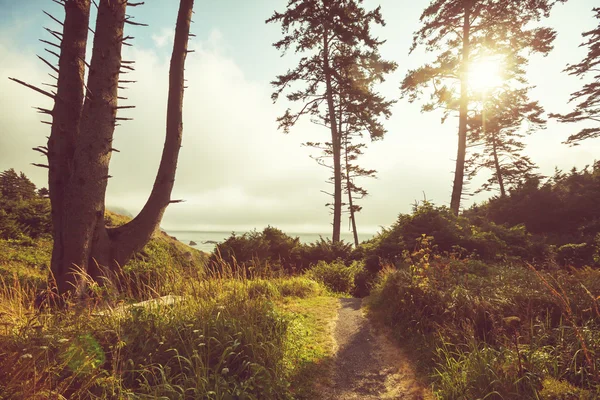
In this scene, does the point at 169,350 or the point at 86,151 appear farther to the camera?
the point at 86,151

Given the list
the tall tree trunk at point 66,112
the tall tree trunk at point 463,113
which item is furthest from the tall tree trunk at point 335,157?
the tall tree trunk at point 66,112

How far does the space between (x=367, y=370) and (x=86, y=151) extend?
570 centimetres

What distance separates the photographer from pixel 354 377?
3736 millimetres

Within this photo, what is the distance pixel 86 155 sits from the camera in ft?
14.9

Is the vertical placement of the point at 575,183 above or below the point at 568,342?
above

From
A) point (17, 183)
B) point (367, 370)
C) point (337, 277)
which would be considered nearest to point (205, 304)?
point (367, 370)

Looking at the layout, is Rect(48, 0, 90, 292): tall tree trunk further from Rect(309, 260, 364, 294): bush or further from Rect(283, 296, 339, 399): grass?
Rect(309, 260, 364, 294): bush

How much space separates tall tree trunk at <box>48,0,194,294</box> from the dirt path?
417cm

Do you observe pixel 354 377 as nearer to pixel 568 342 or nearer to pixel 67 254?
pixel 568 342

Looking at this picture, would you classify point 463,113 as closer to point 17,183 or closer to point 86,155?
point 86,155

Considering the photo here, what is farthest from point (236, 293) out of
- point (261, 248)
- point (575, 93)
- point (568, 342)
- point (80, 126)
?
point (575, 93)

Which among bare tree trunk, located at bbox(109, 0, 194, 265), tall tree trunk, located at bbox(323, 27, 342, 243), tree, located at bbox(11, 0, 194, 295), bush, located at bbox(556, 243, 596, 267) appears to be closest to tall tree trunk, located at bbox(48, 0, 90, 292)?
tree, located at bbox(11, 0, 194, 295)

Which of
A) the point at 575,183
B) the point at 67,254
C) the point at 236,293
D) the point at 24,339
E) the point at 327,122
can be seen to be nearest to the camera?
the point at 24,339

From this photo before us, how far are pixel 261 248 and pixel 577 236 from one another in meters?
13.0
